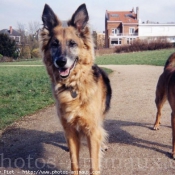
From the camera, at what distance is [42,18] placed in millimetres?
3936

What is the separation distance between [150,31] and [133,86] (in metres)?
66.7

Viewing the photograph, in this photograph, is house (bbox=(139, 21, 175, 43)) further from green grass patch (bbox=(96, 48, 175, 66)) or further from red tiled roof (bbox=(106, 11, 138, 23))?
green grass patch (bbox=(96, 48, 175, 66))

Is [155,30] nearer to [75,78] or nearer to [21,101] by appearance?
[21,101]

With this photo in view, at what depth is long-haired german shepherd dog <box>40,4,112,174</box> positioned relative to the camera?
145 inches

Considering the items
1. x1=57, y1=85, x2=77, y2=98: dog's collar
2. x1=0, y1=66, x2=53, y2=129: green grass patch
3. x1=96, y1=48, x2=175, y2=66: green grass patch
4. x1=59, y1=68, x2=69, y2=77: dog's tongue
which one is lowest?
x1=0, y1=66, x2=53, y2=129: green grass patch

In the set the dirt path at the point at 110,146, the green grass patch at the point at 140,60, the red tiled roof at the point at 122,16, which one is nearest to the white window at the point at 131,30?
the red tiled roof at the point at 122,16

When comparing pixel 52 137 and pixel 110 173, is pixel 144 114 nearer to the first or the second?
pixel 52 137

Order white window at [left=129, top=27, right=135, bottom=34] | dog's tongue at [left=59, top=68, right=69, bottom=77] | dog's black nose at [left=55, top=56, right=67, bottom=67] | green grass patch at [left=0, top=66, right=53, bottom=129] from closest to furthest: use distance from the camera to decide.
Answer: dog's black nose at [left=55, top=56, right=67, bottom=67]
dog's tongue at [left=59, top=68, right=69, bottom=77]
green grass patch at [left=0, top=66, right=53, bottom=129]
white window at [left=129, top=27, right=135, bottom=34]

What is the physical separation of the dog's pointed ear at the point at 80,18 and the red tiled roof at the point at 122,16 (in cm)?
7073

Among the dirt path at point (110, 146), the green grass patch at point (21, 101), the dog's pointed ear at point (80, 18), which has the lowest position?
the dirt path at point (110, 146)

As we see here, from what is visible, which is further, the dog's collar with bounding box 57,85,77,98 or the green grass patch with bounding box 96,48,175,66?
the green grass patch with bounding box 96,48,175,66

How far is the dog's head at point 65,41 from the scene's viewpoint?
3658 mm

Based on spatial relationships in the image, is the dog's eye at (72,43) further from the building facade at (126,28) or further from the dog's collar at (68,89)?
the building facade at (126,28)

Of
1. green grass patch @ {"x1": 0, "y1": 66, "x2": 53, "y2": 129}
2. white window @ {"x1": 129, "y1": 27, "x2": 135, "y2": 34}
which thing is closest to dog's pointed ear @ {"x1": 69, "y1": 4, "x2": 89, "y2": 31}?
green grass patch @ {"x1": 0, "y1": 66, "x2": 53, "y2": 129}
